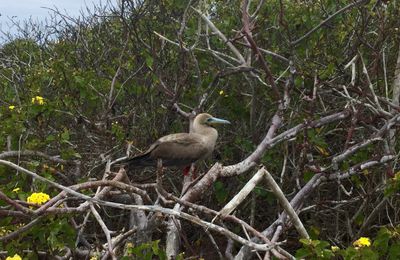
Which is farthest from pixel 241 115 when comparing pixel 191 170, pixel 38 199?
pixel 38 199

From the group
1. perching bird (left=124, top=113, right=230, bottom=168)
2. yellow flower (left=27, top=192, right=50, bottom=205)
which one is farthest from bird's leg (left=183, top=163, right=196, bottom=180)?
yellow flower (left=27, top=192, right=50, bottom=205)

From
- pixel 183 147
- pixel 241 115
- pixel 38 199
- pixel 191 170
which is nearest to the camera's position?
pixel 38 199

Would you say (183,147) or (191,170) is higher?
(183,147)

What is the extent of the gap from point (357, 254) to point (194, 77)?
302 centimetres

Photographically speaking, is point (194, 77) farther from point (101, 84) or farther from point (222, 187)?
point (222, 187)

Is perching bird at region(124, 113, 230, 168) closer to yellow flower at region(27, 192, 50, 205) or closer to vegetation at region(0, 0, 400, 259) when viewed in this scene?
vegetation at region(0, 0, 400, 259)

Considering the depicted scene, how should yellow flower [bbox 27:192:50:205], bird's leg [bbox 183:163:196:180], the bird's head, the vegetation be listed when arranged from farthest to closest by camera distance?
the bird's head
bird's leg [bbox 183:163:196:180]
the vegetation
yellow flower [bbox 27:192:50:205]

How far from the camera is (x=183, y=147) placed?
4.09 metres

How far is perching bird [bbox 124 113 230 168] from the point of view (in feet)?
12.8

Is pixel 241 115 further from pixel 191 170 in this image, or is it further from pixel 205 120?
pixel 191 170

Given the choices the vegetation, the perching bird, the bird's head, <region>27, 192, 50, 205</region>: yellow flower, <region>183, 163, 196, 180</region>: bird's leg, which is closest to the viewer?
<region>27, 192, 50, 205</region>: yellow flower

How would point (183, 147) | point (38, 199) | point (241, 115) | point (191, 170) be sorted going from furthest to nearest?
point (241, 115) → point (191, 170) → point (183, 147) → point (38, 199)

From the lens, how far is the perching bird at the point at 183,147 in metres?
3.92

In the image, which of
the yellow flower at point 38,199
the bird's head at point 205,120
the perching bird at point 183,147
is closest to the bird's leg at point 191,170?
the perching bird at point 183,147
